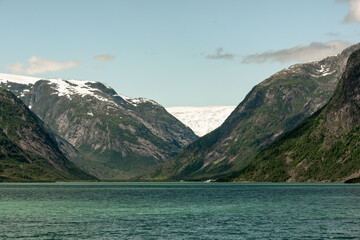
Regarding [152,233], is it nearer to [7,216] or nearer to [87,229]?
[87,229]

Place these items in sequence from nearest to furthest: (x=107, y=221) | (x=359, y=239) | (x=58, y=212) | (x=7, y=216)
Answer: (x=359, y=239)
(x=107, y=221)
(x=7, y=216)
(x=58, y=212)

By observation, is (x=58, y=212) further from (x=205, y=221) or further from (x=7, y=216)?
(x=205, y=221)

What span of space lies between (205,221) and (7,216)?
51.0 meters

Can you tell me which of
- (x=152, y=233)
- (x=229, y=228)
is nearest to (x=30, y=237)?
(x=152, y=233)

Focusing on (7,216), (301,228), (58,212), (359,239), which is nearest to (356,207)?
(301,228)

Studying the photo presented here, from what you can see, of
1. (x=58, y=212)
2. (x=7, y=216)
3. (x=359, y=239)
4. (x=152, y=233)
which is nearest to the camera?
(x=359, y=239)

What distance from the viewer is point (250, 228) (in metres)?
104

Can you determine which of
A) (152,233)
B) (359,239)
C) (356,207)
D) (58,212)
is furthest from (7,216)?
(356,207)

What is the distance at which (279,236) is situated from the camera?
92062 mm

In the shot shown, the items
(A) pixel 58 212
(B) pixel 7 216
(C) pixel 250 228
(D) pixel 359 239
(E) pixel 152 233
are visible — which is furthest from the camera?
(A) pixel 58 212

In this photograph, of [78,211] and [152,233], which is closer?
[152,233]

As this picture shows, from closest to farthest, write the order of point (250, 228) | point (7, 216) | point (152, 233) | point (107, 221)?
point (152, 233) < point (250, 228) < point (107, 221) < point (7, 216)

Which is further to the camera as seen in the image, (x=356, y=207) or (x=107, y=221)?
(x=356, y=207)

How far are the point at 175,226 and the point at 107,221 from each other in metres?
18.3
